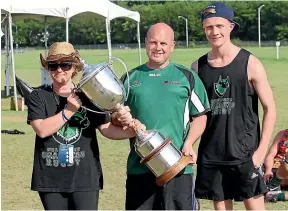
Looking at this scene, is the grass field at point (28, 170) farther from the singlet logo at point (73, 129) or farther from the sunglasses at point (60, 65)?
the sunglasses at point (60, 65)

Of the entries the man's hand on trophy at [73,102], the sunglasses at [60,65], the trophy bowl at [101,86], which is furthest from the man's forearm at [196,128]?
the sunglasses at [60,65]

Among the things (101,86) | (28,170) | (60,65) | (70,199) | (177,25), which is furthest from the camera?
(177,25)

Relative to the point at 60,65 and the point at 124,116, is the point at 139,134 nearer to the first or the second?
the point at 124,116

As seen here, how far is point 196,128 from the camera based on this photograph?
446cm

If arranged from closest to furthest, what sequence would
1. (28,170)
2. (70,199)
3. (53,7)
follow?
(70,199), (28,170), (53,7)

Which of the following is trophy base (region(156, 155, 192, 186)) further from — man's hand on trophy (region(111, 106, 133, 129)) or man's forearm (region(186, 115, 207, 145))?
man's hand on trophy (region(111, 106, 133, 129))

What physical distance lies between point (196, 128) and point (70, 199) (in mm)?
1001

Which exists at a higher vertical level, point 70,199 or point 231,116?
point 231,116

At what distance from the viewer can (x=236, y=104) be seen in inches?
186

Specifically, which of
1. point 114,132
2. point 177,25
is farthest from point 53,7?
point 177,25

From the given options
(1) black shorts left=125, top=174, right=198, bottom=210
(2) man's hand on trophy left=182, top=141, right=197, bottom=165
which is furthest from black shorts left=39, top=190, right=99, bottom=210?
(2) man's hand on trophy left=182, top=141, right=197, bottom=165

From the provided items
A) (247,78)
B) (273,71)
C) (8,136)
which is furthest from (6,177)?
(273,71)

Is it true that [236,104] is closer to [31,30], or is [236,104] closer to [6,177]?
[6,177]

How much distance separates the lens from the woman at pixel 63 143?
418 centimetres
